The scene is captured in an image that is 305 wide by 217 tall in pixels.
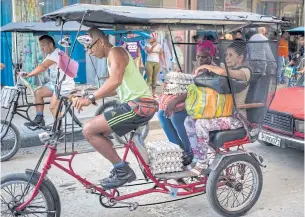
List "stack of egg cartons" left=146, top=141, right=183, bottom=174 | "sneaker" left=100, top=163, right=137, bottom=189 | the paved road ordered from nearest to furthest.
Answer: "sneaker" left=100, top=163, right=137, bottom=189 < "stack of egg cartons" left=146, top=141, right=183, bottom=174 < the paved road

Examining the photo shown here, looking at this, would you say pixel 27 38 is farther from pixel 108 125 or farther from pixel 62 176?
pixel 108 125

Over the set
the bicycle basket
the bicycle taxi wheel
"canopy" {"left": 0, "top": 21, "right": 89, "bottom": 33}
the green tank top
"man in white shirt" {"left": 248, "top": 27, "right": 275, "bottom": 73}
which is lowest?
the bicycle taxi wheel

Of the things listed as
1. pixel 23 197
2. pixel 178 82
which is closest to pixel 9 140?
pixel 23 197

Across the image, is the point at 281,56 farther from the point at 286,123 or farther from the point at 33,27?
the point at 33,27

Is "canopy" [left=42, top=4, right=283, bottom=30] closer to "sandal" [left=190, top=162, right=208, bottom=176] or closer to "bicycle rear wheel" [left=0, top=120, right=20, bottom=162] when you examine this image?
"sandal" [left=190, top=162, right=208, bottom=176]

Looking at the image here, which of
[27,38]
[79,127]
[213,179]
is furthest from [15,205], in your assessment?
[27,38]

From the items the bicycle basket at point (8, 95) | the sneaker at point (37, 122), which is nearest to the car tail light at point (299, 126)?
the sneaker at point (37, 122)

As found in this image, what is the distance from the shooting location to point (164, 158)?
3850 mm

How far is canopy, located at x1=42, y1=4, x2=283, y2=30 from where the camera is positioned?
10.6 ft

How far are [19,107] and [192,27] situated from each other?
2.98 metres

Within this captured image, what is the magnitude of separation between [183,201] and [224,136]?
946mm

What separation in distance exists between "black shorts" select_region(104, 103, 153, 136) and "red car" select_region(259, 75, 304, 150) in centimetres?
250

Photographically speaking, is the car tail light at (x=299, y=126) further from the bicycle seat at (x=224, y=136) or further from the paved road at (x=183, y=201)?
the bicycle seat at (x=224, y=136)

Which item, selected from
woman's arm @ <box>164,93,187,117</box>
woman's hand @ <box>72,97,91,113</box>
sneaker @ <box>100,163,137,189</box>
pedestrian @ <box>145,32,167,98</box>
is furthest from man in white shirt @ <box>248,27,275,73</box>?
pedestrian @ <box>145,32,167,98</box>
